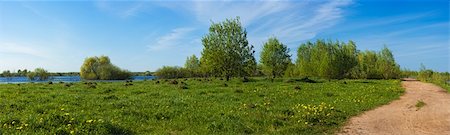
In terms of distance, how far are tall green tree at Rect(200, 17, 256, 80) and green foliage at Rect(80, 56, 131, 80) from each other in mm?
59689

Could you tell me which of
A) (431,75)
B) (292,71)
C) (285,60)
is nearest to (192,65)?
(292,71)

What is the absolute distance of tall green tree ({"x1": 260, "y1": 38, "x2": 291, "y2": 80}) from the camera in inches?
3051

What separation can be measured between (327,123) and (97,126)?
9.93 meters

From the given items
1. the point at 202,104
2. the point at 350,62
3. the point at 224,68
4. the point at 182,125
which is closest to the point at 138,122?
the point at 182,125

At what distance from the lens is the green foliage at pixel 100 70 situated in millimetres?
110812

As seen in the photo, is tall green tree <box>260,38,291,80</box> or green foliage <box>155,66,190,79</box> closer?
tall green tree <box>260,38,291,80</box>

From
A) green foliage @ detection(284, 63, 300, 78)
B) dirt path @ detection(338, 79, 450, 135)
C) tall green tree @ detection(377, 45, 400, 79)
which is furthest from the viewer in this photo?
green foliage @ detection(284, 63, 300, 78)

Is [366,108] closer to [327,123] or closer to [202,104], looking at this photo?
[327,123]

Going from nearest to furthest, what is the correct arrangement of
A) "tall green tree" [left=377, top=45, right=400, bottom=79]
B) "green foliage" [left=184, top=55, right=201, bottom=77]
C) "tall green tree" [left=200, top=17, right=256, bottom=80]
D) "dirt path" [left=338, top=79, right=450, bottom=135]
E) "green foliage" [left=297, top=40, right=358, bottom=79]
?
"dirt path" [left=338, top=79, right=450, bottom=135] < "tall green tree" [left=200, top=17, right=256, bottom=80] < "green foliage" [left=297, top=40, right=358, bottom=79] < "tall green tree" [left=377, top=45, right=400, bottom=79] < "green foliage" [left=184, top=55, right=201, bottom=77]

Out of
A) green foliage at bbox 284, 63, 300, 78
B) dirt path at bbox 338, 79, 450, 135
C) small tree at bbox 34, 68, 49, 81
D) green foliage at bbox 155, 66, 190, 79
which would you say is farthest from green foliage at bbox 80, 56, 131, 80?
dirt path at bbox 338, 79, 450, 135

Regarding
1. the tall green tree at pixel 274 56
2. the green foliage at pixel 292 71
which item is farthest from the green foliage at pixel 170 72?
the tall green tree at pixel 274 56

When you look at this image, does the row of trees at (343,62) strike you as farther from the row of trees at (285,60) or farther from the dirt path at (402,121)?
the dirt path at (402,121)

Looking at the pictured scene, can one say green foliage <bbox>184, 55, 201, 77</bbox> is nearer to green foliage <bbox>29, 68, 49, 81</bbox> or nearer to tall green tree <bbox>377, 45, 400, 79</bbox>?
green foliage <bbox>29, 68, 49, 81</bbox>

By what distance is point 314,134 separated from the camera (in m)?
14.8
